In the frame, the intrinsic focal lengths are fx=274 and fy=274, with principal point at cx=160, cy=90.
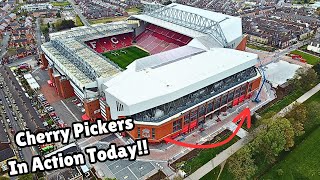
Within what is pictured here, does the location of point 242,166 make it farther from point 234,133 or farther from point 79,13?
point 79,13

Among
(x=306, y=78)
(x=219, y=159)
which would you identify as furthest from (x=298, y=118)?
(x=306, y=78)

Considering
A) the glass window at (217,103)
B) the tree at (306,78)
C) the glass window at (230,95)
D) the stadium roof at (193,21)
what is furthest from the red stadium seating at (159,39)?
the tree at (306,78)

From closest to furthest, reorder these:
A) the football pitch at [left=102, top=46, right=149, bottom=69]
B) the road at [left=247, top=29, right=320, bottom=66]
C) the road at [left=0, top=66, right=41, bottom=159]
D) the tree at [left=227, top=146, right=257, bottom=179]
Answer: the tree at [left=227, top=146, right=257, bottom=179]
the road at [left=0, top=66, right=41, bottom=159]
the football pitch at [left=102, top=46, right=149, bottom=69]
the road at [left=247, top=29, right=320, bottom=66]

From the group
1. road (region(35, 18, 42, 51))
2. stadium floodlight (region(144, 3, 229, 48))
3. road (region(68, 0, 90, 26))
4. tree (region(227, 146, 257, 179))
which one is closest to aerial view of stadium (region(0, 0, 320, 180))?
tree (region(227, 146, 257, 179))

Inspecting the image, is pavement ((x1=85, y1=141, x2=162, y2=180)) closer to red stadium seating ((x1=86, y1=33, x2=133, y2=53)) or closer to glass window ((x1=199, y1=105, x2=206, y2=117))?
glass window ((x1=199, y1=105, x2=206, y2=117))

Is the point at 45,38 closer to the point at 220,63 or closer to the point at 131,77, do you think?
the point at 131,77

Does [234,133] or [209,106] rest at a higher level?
[209,106]
